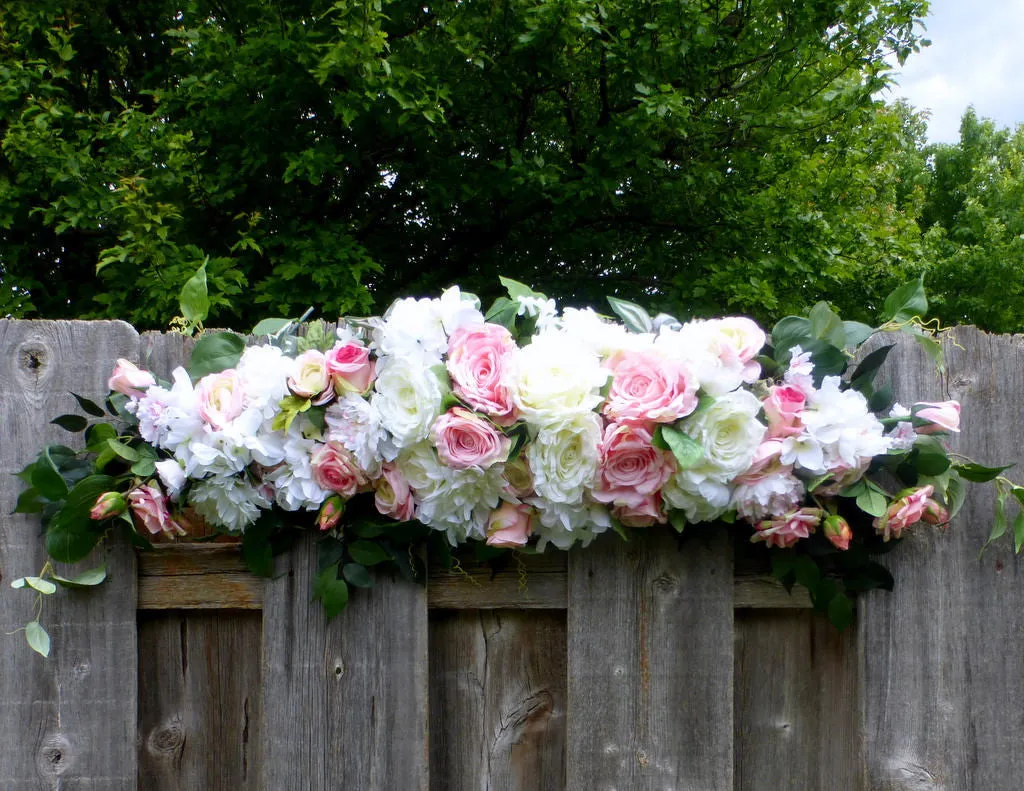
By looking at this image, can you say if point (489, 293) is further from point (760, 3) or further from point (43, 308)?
point (43, 308)

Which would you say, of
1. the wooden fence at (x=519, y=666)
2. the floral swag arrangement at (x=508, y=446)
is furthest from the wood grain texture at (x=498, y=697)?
the floral swag arrangement at (x=508, y=446)

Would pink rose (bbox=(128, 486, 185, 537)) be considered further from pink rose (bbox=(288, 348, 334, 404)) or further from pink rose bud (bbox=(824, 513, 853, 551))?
pink rose bud (bbox=(824, 513, 853, 551))

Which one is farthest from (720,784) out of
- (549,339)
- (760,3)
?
(760,3)

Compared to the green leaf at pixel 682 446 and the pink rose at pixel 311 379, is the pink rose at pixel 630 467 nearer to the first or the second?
the green leaf at pixel 682 446

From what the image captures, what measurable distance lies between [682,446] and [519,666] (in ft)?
1.85

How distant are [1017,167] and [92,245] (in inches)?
724

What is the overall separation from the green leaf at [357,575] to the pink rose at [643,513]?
1.46 feet

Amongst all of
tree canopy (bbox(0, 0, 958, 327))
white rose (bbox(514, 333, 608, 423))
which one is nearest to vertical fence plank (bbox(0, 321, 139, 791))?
white rose (bbox(514, 333, 608, 423))

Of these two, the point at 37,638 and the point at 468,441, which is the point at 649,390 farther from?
the point at 37,638

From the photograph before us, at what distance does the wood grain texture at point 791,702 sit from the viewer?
1.50 metres

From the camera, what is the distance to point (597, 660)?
1.43 m

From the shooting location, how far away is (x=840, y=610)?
142 centimetres

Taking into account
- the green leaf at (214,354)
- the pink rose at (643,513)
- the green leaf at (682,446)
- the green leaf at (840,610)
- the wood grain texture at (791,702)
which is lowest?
the wood grain texture at (791,702)

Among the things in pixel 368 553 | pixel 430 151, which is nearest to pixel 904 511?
pixel 368 553
